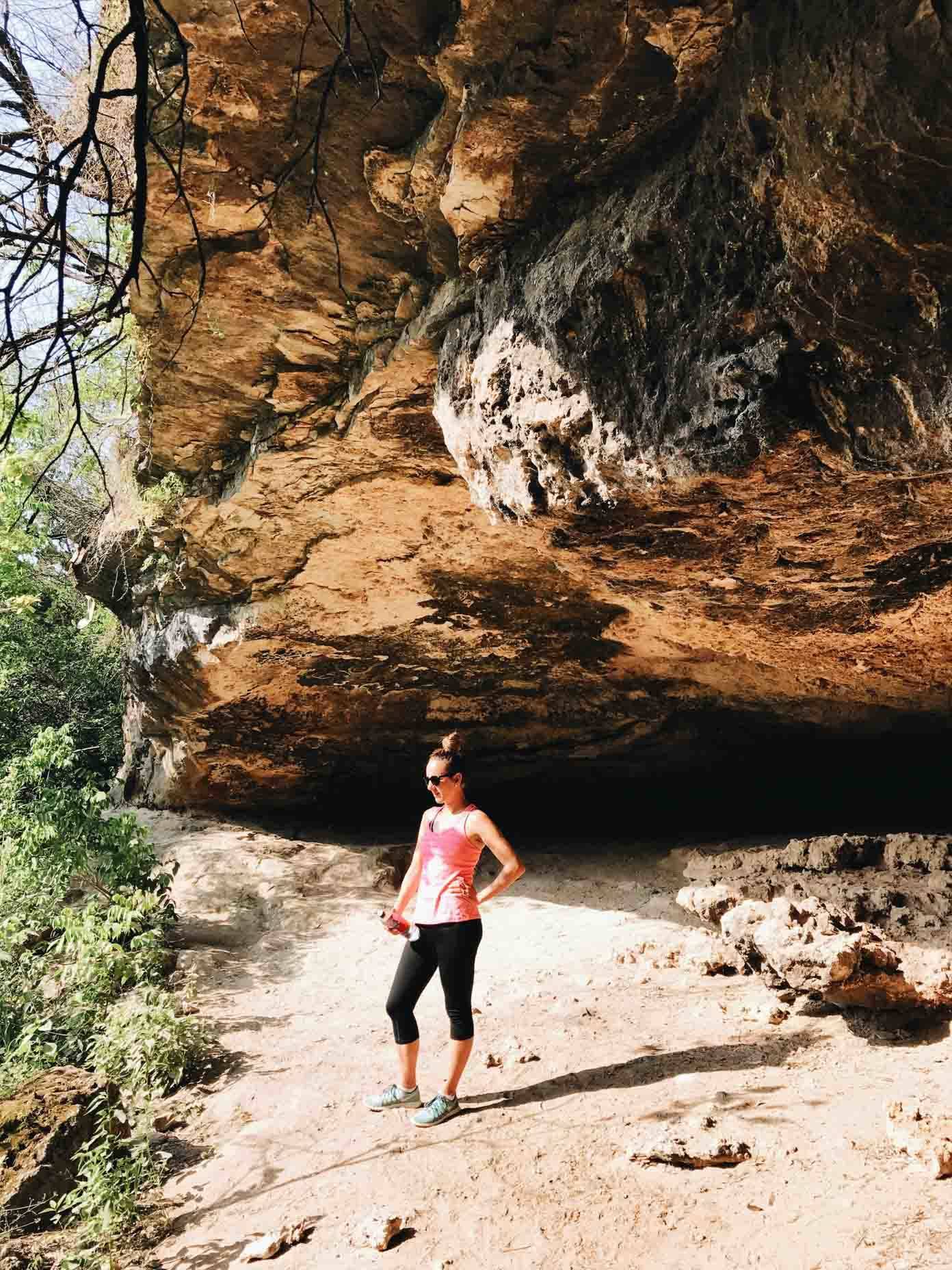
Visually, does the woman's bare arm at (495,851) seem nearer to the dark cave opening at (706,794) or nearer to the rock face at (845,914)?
the rock face at (845,914)

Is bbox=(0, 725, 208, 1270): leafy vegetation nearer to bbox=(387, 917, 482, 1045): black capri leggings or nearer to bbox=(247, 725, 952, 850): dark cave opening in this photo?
bbox=(387, 917, 482, 1045): black capri leggings

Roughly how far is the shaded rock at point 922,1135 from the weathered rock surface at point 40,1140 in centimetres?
299

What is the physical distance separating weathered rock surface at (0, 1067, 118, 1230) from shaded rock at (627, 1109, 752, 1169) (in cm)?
218

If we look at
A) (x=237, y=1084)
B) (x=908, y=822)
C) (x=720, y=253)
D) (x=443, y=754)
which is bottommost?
(x=237, y=1084)

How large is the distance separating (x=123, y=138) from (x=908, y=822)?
20.1 feet

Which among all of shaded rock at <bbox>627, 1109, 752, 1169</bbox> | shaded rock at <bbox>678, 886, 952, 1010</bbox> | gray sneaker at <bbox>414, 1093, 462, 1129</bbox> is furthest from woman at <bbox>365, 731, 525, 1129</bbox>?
shaded rock at <bbox>678, 886, 952, 1010</bbox>

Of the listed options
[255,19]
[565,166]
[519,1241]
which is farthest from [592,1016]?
[255,19]

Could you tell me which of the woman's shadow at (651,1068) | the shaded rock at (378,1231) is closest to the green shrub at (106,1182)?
the shaded rock at (378,1231)

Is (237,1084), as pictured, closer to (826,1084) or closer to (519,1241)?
(519,1241)

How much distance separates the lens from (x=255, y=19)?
2.90 m

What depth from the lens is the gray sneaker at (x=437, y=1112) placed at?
132 inches

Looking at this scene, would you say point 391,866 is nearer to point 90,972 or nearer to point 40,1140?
point 90,972

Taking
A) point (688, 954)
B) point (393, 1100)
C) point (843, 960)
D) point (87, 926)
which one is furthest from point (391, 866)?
point (843, 960)

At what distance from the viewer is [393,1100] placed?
3535 mm
